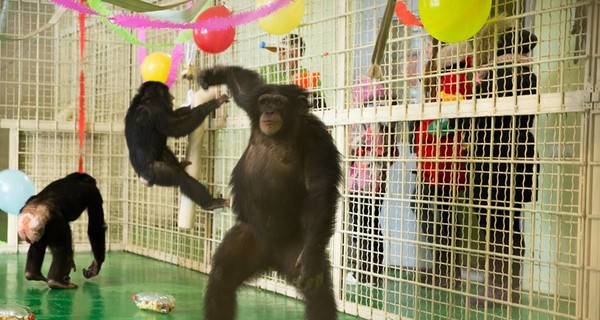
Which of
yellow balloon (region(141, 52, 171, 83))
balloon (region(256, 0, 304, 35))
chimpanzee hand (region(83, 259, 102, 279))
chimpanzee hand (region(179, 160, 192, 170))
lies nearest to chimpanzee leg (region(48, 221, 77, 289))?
chimpanzee hand (region(83, 259, 102, 279))

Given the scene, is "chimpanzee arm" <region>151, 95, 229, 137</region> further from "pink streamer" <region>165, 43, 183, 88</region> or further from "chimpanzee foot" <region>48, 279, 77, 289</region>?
"chimpanzee foot" <region>48, 279, 77, 289</region>

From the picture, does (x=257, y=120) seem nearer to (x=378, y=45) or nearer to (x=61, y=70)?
(x=378, y=45)

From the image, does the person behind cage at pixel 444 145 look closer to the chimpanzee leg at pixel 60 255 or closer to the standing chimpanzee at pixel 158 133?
the standing chimpanzee at pixel 158 133

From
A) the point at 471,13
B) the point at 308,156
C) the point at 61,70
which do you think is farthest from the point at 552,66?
the point at 61,70

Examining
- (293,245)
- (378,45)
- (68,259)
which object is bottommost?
(68,259)

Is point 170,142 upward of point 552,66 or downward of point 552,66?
downward

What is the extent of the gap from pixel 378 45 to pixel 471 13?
51 cm

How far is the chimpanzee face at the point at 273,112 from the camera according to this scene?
3.97 meters

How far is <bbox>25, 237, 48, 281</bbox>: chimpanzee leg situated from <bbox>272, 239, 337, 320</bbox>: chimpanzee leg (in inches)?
115

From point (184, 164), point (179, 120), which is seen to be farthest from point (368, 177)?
point (184, 164)

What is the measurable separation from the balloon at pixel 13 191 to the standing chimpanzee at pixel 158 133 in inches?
42.6

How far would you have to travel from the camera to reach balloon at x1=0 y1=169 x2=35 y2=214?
261 inches

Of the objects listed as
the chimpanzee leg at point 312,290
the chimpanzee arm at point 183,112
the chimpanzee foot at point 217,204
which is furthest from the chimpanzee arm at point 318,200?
the chimpanzee arm at point 183,112

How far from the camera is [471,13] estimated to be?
3.70m
